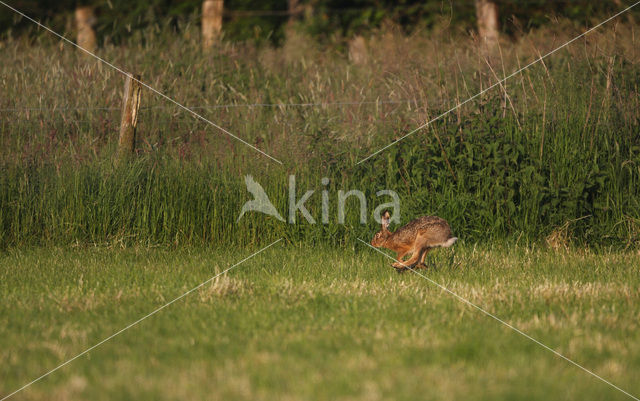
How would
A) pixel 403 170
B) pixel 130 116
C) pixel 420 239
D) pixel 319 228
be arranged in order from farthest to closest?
pixel 130 116, pixel 403 170, pixel 319 228, pixel 420 239

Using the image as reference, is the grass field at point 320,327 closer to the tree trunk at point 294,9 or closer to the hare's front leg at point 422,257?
the hare's front leg at point 422,257

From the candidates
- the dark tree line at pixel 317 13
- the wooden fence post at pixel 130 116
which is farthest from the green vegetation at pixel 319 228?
the dark tree line at pixel 317 13

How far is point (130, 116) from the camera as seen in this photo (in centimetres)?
1036

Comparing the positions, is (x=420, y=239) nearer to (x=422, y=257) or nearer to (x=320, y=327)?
(x=422, y=257)

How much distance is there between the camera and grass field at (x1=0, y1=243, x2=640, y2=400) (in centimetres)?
445

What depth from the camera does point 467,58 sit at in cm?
1244

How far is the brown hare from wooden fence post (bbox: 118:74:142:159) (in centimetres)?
405

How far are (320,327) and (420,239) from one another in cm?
193

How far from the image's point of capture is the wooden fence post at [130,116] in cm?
1027

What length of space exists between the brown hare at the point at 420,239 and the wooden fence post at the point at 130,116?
405cm

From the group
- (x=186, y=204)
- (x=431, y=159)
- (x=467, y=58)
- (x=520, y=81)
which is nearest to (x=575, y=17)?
(x=467, y=58)

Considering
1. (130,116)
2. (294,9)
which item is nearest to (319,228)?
(130,116)

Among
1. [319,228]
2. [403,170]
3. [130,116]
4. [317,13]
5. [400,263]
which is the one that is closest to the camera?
[400,263]

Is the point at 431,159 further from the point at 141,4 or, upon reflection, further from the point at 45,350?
the point at 141,4
